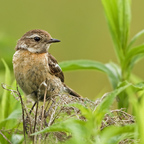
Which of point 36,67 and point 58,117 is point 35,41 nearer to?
point 36,67

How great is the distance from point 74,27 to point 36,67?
11.4 feet

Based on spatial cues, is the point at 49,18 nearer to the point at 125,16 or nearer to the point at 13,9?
the point at 13,9

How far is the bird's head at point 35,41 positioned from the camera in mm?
4914

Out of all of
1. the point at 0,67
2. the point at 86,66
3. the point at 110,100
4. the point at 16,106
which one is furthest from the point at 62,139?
the point at 0,67

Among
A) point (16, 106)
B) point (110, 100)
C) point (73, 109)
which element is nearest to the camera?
point (110, 100)

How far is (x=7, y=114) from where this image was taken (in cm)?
395

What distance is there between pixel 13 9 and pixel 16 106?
4.52 m

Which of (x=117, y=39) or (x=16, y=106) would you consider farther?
(x=117, y=39)

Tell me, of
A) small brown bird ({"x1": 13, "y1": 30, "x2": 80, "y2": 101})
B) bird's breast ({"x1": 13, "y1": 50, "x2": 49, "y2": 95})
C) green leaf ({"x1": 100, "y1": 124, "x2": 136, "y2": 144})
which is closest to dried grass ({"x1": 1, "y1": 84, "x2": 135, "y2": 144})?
green leaf ({"x1": 100, "y1": 124, "x2": 136, "y2": 144})

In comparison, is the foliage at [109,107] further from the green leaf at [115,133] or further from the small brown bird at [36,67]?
the small brown bird at [36,67]


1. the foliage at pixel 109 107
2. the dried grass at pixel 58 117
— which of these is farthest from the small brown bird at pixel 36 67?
the dried grass at pixel 58 117

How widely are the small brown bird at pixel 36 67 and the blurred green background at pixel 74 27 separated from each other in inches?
94.9

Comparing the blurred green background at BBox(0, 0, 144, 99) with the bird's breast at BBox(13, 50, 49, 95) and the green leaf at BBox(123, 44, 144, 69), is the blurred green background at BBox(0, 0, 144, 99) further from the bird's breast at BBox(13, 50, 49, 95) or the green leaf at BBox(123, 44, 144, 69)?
the green leaf at BBox(123, 44, 144, 69)

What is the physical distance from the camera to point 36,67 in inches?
181
